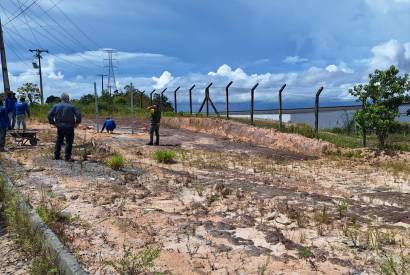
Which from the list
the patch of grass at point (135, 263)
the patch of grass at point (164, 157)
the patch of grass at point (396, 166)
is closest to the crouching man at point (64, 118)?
the patch of grass at point (164, 157)

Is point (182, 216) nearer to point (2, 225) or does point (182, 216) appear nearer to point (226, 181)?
point (2, 225)

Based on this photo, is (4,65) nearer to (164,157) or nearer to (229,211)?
(164,157)

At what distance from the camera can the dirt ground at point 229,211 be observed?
5.05 m

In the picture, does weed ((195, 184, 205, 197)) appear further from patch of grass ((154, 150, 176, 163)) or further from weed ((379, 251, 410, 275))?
weed ((379, 251, 410, 275))

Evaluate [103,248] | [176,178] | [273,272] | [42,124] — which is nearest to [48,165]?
[176,178]

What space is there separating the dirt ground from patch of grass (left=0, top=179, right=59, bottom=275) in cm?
32

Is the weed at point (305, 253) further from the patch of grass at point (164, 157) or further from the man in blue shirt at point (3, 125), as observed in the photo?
the man in blue shirt at point (3, 125)

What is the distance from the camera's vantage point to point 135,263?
4.75 meters

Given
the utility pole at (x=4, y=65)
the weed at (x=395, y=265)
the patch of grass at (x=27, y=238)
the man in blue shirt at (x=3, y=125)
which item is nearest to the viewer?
the weed at (x=395, y=265)

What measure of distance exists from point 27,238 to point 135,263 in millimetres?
1578

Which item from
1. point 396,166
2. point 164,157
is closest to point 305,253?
point 164,157

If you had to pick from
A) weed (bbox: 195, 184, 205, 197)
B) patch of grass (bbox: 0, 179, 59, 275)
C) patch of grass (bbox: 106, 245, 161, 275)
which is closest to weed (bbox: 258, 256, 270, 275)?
patch of grass (bbox: 106, 245, 161, 275)

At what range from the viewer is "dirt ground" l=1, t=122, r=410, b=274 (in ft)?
16.6

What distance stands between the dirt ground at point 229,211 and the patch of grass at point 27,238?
0.32 metres
